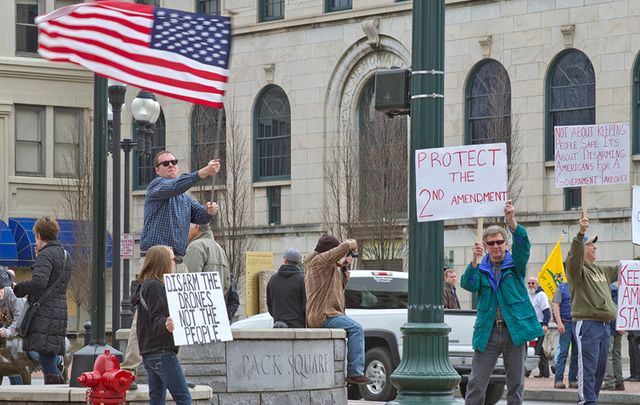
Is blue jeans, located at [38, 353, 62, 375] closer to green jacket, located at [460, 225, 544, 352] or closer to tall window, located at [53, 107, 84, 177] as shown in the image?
green jacket, located at [460, 225, 544, 352]

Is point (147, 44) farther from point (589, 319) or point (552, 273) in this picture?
point (552, 273)

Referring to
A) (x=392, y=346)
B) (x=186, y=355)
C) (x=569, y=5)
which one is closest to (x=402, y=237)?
(x=569, y=5)

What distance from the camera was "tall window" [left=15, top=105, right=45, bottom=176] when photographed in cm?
4541

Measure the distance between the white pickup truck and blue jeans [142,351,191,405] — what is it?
328 inches

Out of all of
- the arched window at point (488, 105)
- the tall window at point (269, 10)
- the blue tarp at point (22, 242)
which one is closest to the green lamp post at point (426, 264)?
the arched window at point (488, 105)

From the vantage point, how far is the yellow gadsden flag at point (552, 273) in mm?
29156

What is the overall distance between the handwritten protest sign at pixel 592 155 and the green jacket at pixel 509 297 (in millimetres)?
2693

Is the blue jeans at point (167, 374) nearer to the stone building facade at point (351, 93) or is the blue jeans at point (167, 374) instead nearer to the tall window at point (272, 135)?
the stone building facade at point (351, 93)

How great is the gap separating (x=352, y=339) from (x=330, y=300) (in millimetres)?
484

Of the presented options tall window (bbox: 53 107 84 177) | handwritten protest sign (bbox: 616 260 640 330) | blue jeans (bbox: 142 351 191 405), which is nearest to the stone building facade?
tall window (bbox: 53 107 84 177)

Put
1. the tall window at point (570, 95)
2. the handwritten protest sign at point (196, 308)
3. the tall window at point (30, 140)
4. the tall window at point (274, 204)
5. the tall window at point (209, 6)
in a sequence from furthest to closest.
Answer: the tall window at point (30, 140), the tall window at point (209, 6), the tall window at point (274, 204), the tall window at point (570, 95), the handwritten protest sign at point (196, 308)

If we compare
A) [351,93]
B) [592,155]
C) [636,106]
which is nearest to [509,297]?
[592,155]

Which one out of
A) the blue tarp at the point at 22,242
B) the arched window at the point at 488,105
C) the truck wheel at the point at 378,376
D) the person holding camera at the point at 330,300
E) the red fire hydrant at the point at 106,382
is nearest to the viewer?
the red fire hydrant at the point at 106,382

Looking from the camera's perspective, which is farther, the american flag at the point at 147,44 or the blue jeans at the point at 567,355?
the blue jeans at the point at 567,355
